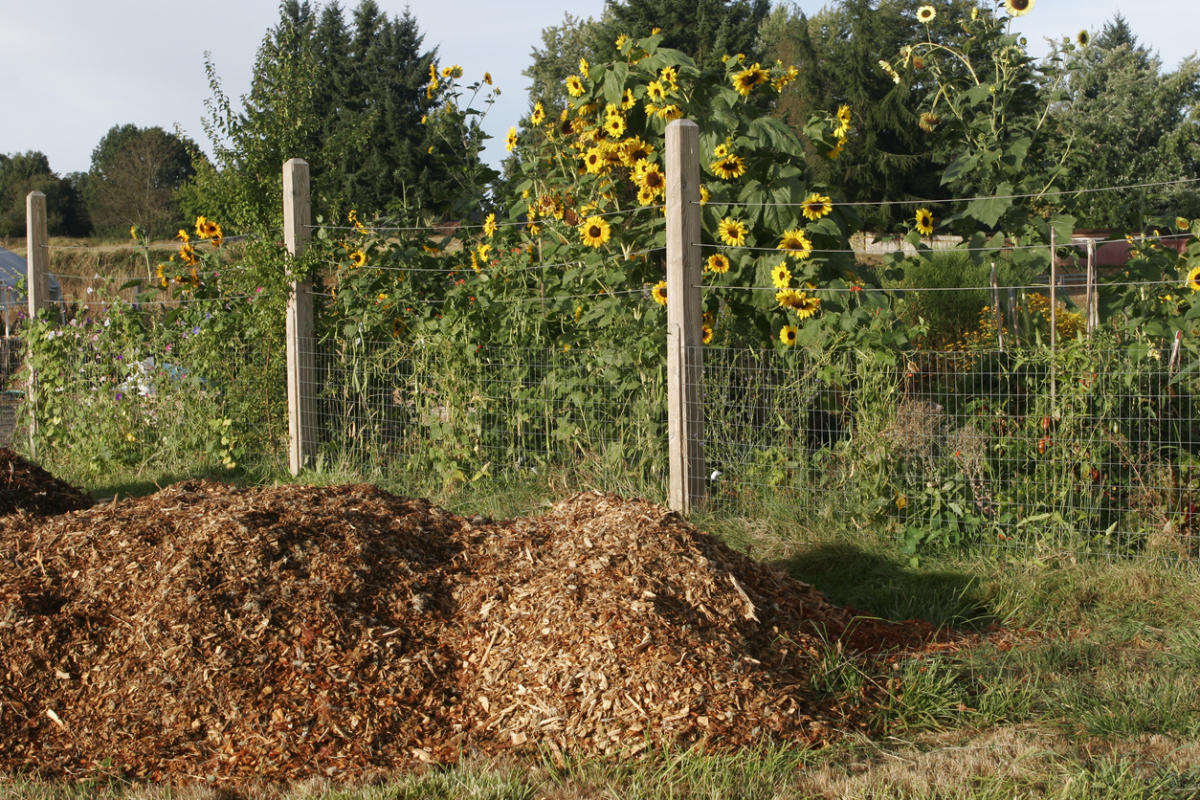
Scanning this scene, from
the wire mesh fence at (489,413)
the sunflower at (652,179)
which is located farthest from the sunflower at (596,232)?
the wire mesh fence at (489,413)

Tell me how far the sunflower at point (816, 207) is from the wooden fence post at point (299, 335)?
11.4 ft

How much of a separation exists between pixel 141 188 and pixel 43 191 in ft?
31.4

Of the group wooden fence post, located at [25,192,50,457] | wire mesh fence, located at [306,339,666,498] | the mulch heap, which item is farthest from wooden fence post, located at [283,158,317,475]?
the mulch heap

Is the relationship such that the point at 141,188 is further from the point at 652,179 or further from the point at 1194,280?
the point at 1194,280

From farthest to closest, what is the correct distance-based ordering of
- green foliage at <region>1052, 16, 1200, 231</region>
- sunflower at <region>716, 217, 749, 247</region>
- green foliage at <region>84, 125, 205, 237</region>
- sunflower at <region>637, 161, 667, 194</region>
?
green foliage at <region>84, 125, 205, 237</region> → green foliage at <region>1052, 16, 1200, 231</region> → sunflower at <region>637, 161, 667, 194</region> → sunflower at <region>716, 217, 749, 247</region>

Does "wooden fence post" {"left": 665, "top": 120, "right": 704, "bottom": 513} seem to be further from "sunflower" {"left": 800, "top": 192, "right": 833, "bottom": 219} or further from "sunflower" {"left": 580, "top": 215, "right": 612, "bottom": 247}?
"sunflower" {"left": 580, "top": 215, "right": 612, "bottom": 247}

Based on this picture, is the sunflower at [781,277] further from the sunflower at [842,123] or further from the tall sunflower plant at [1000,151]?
the sunflower at [842,123]

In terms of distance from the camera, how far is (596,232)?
630 cm

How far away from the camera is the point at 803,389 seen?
5.45 meters

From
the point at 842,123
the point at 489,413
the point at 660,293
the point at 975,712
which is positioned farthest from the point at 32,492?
the point at 842,123

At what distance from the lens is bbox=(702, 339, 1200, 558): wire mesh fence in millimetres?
4855

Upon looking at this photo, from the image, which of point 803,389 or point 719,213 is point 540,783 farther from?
point 719,213

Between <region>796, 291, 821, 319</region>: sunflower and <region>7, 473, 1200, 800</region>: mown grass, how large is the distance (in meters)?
1.27

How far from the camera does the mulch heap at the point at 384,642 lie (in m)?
3.19
